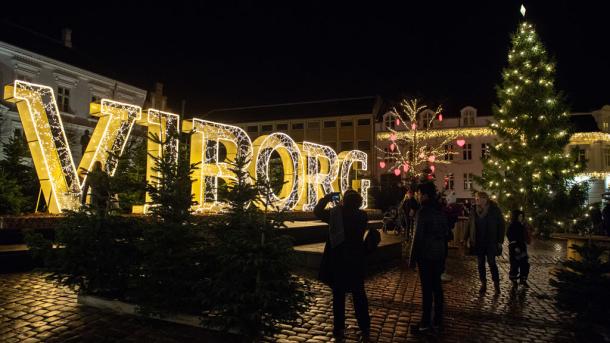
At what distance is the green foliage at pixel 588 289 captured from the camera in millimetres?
5472

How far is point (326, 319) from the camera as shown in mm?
6258

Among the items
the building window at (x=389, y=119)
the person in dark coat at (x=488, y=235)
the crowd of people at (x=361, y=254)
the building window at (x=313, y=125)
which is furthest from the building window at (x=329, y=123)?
the crowd of people at (x=361, y=254)

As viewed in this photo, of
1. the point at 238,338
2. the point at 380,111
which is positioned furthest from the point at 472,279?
the point at 380,111

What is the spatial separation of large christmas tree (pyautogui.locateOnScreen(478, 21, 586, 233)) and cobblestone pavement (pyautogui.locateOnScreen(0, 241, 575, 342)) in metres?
15.5

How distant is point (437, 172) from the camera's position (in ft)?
154

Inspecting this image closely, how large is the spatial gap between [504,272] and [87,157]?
458 inches

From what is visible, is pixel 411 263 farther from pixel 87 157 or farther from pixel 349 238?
pixel 87 157

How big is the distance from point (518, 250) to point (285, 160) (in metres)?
10.1

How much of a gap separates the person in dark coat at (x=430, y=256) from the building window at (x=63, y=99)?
32.9 m

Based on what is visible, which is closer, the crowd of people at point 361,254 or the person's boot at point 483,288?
the crowd of people at point 361,254

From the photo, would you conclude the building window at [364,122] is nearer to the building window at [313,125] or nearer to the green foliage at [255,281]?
the building window at [313,125]

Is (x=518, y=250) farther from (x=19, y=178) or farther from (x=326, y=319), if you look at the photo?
(x=19, y=178)

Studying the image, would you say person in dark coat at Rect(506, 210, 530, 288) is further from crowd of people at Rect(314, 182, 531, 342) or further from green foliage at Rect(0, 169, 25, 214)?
green foliage at Rect(0, 169, 25, 214)

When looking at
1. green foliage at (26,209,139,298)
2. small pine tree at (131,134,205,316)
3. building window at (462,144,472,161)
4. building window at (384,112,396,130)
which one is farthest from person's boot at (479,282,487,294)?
building window at (384,112,396,130)
